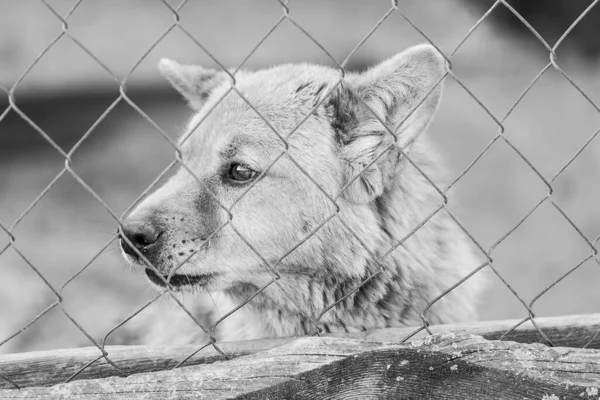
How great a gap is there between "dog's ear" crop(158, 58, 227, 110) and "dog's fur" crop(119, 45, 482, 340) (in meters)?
0.57

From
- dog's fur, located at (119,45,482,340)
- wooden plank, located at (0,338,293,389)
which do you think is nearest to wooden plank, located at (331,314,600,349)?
dog's fur, located at (119,45,482,340)

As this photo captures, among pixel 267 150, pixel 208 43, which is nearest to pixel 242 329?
pixel 267 150

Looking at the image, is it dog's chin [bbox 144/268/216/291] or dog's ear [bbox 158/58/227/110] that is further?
dog's ear [bbox 158/58/227/110]

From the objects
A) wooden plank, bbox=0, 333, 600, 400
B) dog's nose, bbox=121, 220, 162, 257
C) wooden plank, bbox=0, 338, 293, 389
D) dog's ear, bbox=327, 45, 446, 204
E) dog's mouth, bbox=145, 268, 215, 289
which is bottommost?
wooden plank, bbox=0, 338, 293, 389

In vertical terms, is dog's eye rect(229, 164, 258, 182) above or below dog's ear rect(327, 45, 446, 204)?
below

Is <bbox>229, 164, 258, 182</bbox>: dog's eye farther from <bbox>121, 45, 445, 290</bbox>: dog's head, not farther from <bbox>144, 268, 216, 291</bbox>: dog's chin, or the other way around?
<bbox>144, 268, 216, 291</bbox>: dog's chin

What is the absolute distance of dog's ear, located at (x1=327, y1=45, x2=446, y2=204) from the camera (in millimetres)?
2666

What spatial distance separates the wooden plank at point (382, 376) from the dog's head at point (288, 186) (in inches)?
29.1

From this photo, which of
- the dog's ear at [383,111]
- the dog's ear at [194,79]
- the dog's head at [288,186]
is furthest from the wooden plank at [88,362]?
the dog's ear at [194,79]

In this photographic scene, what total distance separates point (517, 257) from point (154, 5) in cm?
445

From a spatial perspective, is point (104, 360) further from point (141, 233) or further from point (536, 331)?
point (536, 331)

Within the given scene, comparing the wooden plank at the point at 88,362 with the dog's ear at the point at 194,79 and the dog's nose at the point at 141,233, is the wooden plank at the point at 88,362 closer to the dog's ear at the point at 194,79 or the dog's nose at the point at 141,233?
the dog's nose at the point at 141,233

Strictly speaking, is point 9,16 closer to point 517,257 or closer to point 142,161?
point 142,161

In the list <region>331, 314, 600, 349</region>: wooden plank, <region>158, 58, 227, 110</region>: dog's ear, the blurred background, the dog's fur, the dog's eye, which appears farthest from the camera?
the blurred background
